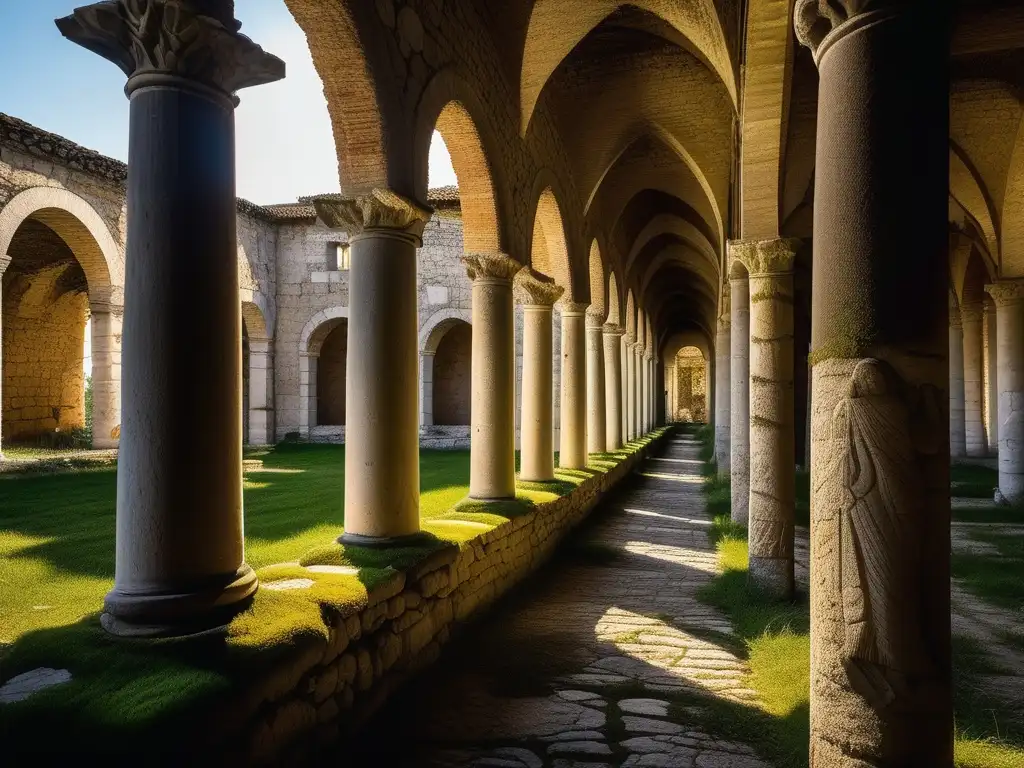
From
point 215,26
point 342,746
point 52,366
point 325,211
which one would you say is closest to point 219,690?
point 342,746

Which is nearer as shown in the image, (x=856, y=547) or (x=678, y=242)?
(x=856, y=547)

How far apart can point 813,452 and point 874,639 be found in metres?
0.62

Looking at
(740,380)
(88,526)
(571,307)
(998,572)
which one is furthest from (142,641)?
(571,307)

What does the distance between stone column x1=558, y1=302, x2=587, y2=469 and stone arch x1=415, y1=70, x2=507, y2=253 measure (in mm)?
3621

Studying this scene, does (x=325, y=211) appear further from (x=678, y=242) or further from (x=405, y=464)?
(x=678, y=242)

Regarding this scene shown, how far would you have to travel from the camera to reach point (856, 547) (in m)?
2.27

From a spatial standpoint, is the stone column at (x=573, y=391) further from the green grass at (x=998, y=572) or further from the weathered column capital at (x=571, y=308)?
the green grass at (x=998, y=572)

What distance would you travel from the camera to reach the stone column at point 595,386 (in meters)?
13.1

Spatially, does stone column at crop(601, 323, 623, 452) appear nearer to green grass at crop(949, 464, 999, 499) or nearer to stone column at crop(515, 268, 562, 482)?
green grass at crop(949, 464, 999, 499)

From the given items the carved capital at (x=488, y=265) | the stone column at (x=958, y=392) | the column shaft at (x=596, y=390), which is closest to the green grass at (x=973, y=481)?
the stone column at (x=958, y=392)

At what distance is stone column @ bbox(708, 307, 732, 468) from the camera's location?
1422 centimetres

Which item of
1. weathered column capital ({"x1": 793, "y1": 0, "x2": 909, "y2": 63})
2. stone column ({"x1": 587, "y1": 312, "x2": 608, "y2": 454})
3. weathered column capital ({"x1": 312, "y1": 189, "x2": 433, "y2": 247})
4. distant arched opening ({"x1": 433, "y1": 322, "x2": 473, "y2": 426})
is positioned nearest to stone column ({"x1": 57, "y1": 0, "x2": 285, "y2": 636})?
weathered column capital ({"x1": 312, "y1": 189, "x2": 433, "y2": 247})

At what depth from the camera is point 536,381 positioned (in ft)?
28.5

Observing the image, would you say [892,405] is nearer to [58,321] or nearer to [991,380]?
[991,380]
